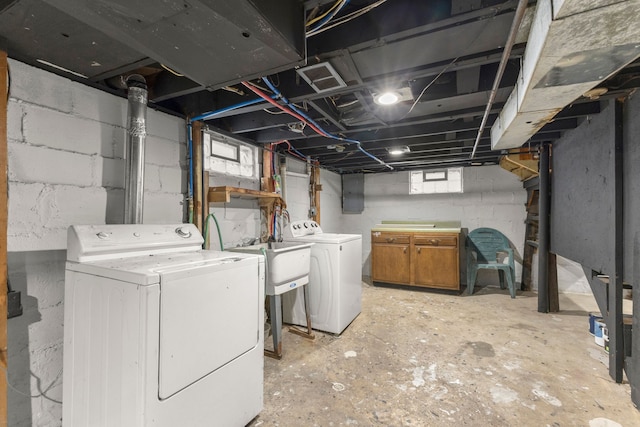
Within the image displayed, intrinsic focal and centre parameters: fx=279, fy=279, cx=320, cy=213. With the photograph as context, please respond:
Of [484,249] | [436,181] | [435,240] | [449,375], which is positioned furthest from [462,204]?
[449,375]

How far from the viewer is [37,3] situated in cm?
96

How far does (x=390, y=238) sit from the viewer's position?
400cm

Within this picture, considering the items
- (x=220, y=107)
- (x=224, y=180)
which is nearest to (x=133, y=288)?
(x=220, y=107)

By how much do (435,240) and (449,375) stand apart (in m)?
2.11

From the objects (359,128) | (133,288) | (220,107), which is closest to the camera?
(133,288)

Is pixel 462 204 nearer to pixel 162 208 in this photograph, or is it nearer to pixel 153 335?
pixel 162 208

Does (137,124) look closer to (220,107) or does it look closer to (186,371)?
(220,107)

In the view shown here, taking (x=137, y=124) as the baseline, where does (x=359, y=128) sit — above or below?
above

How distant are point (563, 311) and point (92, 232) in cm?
423

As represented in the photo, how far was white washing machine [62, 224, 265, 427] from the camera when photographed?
3.45ft

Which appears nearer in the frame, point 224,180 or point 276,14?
point 276,14

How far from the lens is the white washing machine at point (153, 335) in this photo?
3.45ft

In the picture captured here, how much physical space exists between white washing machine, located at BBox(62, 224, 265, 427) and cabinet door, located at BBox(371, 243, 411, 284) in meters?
2.79

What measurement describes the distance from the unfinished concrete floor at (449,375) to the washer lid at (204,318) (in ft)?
1.74
